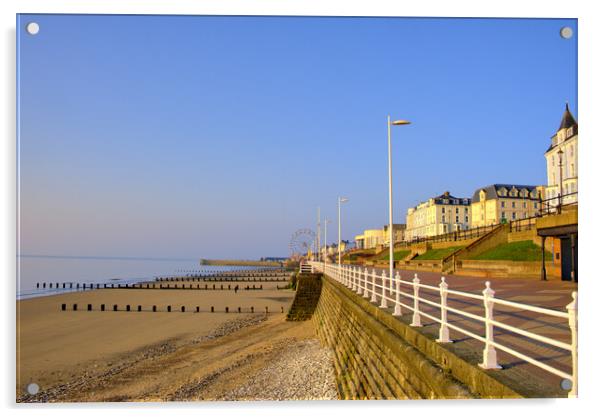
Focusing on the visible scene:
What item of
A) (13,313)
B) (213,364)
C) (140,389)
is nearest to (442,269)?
(213,364)

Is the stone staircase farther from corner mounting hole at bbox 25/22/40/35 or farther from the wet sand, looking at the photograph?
corner mounting hole at bbox 25/22/40/35

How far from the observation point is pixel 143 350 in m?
22.5

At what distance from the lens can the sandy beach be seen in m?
15.5

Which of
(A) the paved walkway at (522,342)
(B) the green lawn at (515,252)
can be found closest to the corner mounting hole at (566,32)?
(A) the paved walkway at (522,342)

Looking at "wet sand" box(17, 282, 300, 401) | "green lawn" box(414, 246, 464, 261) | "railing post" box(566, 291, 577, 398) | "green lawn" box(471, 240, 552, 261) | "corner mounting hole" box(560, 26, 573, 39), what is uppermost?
"corner mounting hole" box(560, 26, 573, 39)

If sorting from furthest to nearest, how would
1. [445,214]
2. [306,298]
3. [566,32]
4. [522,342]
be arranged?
[445,214], [306,298], [566,32], [522,342]

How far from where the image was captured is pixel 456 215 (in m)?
106

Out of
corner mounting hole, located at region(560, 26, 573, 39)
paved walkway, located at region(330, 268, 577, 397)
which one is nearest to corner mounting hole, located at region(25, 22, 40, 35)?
paved walkway, located at region(330, 268, 577, 397)

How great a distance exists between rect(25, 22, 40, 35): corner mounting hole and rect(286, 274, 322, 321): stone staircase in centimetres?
2505

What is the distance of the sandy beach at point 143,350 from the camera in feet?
50.8

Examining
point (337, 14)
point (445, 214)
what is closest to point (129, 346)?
point (337, 14)

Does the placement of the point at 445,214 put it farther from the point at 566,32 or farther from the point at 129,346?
the point at 566,32

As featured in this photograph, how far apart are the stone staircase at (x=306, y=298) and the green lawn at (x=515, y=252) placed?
1069cm

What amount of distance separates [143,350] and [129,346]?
155 cm
